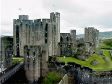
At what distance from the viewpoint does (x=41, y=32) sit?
287ft

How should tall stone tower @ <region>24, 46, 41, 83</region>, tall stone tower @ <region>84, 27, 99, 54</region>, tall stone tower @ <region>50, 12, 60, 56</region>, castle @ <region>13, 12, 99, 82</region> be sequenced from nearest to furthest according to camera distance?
tall stone tower @ <region>24, 46, 41, 83</region> → castle @ <region>13, 12, 99, 82</region> → tall stone tower @ <region>50, 12, 60, 56</region> → tall stone tower @ <region>84, 27, 99, 54</region>

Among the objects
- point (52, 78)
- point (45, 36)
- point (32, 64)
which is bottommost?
point (52, 78)

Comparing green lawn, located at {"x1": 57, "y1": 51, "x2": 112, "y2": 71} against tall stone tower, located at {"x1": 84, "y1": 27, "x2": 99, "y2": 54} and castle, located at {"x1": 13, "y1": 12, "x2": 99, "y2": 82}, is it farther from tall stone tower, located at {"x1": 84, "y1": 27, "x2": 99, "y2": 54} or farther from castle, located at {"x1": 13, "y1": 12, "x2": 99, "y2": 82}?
tall stone tower, located at {"x1": 84, "y1": 27, "x2": 99, "y2": 54}

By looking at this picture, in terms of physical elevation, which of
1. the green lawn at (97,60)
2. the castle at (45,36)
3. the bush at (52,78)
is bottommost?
the bush at (52,78)

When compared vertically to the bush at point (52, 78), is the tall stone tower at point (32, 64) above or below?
above

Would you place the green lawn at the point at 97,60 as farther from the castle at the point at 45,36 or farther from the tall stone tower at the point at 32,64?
the tall stone tower at the point at 32,64

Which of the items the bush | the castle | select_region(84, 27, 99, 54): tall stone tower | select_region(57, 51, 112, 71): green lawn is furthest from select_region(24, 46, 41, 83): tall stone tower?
select_region(84, 27, 99, 54): tall stone tower

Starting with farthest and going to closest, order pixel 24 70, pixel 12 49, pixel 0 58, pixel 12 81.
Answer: pixel 12 49 → pixel 0 58 → pixel 24 70 → pixel 12 81

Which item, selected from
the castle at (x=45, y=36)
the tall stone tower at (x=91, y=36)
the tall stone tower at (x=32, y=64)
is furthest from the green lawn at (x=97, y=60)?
the tall stone tower at (x=91, y=36)

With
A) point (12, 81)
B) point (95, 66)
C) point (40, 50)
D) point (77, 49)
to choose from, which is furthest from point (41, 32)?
point (12, 81)

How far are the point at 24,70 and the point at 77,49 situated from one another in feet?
82.2

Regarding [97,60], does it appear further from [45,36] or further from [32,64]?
[32,64]

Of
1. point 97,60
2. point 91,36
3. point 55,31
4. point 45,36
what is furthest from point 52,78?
point 91,36

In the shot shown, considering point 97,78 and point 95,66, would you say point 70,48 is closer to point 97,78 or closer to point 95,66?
point 95,66
